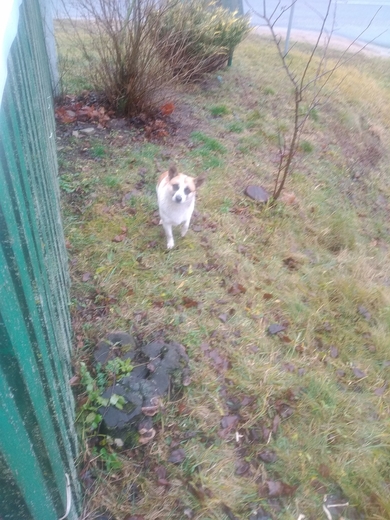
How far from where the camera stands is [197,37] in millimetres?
6621

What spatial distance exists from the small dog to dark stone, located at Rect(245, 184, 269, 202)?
4.34 feet

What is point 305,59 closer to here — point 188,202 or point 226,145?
point 226,145

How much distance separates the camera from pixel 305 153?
6285 millimetres

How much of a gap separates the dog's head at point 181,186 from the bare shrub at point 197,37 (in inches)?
109

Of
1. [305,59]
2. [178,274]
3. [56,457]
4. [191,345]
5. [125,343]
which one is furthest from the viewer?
[305,59]

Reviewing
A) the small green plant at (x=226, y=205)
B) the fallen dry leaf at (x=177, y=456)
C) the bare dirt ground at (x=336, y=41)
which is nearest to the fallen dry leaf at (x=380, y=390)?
the fallen dry leaf at (x=177, y=456)

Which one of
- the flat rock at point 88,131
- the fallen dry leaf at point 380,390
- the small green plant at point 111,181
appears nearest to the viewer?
the fallen dry leaf at point 380,390

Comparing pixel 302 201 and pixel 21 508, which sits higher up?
pixel 21 508

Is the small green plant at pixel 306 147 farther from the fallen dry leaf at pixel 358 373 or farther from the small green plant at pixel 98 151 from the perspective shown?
the fallen dry leaf at pixel 358 373

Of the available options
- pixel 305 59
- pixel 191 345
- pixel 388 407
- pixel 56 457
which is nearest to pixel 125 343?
pixel 191 345

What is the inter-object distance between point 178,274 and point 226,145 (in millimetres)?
2763

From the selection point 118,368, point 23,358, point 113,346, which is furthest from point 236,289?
point 23,358

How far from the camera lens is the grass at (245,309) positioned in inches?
102

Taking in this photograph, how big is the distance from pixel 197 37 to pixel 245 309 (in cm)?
493
